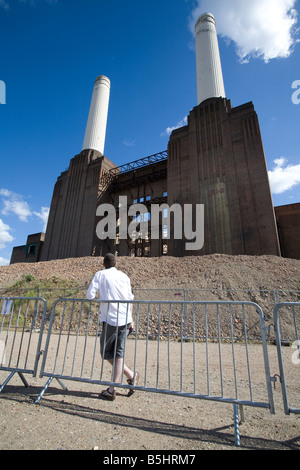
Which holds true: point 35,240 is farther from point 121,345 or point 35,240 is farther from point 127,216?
point 121,345

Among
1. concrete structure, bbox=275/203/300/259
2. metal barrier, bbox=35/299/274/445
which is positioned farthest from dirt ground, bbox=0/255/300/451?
concrete structure, bbox=275/203/300/259

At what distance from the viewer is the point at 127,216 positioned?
28906mm

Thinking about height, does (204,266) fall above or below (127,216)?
below

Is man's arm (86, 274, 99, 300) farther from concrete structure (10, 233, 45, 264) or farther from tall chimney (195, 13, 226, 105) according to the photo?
concrete structure (10, 233, 45, 264)

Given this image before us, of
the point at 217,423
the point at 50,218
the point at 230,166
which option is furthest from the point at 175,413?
the point at 50,218

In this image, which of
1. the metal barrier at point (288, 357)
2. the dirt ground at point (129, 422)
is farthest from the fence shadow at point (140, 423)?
the metal barrier at point (288, 357)

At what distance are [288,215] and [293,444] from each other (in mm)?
23113

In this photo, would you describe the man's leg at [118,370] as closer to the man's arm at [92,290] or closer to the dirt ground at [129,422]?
the dirt ground at [129,422]

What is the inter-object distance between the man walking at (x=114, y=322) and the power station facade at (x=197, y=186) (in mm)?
17039

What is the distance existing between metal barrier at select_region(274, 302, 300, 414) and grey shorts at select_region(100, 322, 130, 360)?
195cm

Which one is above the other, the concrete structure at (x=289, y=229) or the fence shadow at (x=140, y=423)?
the concrete structure at (x=289, y=229)

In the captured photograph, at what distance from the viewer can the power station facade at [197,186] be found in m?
19.3

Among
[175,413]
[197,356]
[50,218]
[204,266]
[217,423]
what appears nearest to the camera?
[217,423]
